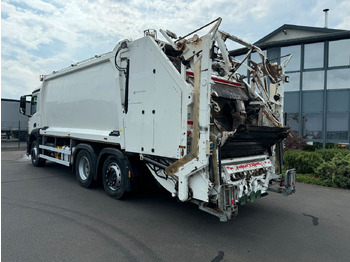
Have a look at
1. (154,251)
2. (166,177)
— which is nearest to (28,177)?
(166,177)

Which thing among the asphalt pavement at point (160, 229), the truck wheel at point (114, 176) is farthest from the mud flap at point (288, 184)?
the truck wheel at point (114, 176)

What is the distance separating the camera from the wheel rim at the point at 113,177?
5.24m

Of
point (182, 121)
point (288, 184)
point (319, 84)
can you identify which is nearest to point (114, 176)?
point (182, 121)

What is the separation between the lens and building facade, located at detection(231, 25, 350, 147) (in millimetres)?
11039

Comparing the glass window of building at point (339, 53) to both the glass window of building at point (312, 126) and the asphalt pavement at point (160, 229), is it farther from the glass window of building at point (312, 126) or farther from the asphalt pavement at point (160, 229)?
the asphalt pavement at point (160, 229)

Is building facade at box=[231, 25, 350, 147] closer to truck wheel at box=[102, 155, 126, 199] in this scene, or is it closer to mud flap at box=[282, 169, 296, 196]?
mud flap at box=[282, 169, 296, 196]

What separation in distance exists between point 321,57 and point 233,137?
33.7ft

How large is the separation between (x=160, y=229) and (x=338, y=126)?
10234 mm

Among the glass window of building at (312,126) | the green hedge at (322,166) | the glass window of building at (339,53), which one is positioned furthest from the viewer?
the glass window of building at (312,126)

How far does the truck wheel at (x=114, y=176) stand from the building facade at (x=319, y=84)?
30.4 ft

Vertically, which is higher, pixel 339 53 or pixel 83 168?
pixel 339 53

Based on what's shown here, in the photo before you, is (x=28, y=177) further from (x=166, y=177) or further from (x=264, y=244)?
(x=264, y=244)

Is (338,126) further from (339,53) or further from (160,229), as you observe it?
(160,229)

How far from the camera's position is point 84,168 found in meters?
6.53
